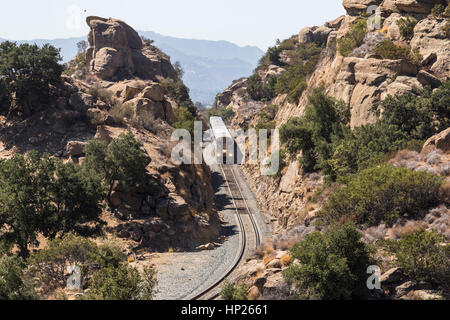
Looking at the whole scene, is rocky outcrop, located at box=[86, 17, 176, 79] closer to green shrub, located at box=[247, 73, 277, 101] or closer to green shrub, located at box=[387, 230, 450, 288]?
green shrub, located at box=[247, 73, 277, 101]

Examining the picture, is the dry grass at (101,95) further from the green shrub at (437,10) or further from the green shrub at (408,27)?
the green shrub at (437,10)

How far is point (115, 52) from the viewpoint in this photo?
66.8 meters

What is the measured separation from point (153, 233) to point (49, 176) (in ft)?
32.1

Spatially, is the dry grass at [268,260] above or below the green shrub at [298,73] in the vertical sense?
below

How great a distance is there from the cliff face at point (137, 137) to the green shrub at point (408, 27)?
87.9ft

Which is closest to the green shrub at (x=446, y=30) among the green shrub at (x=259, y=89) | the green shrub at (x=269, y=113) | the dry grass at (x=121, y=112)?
the dry grass at (x=121, y=112)

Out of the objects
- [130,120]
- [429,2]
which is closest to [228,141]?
[130,120]

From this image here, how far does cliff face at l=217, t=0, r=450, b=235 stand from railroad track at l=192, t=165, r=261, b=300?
2.43 m

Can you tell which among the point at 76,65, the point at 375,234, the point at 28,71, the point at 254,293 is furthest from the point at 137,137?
the point at 76,65

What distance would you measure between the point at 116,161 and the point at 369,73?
25.6 m

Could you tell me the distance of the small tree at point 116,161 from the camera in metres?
34.5

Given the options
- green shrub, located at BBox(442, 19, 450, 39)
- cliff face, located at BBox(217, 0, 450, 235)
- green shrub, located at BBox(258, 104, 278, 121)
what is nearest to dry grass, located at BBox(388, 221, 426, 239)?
cliff face, located at BBox(217, 0, 450, 235)

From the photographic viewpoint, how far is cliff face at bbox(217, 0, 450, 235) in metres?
37.8

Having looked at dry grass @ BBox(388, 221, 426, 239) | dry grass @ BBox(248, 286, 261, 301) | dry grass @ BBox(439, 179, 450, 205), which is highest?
dry grass @ BBox(439, 179, 450, 205)
